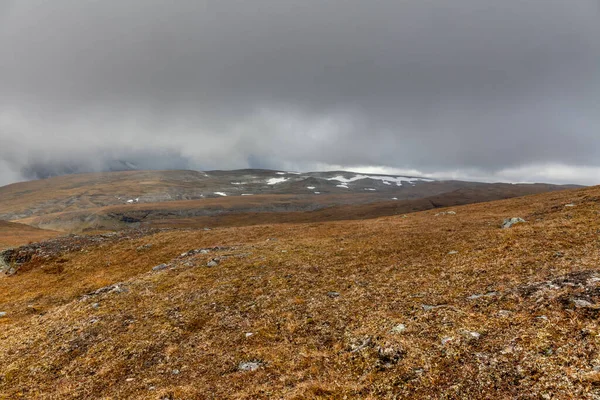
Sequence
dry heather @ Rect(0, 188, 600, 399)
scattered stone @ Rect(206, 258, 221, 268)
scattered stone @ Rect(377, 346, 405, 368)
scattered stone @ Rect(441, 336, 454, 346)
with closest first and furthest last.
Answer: dry heather @ Rect(0, 188, 600, 399)
scattered stone @ Rect(377, 346, 405, 368)
scattered stone @ Rect(441, 336, 454, 346)
scattered stone @ Rect(206, 258, 221, 268)

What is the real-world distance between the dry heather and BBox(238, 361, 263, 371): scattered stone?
0.12 meters

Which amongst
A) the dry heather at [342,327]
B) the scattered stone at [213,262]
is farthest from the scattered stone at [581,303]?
the scattered stone at [213,262]

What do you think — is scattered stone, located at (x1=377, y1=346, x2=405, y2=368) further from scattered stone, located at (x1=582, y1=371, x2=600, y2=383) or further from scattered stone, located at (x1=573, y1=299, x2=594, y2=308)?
scattered stone, located at (x1=573, y1=299, x2=594, y2=308)

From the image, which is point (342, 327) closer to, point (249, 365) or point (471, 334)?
point (249, 365)

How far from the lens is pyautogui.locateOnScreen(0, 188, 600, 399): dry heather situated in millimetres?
9602

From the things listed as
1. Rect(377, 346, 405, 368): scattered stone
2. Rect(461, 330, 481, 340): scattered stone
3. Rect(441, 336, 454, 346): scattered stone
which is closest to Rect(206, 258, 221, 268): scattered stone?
Rect(377, 346, 405, 368): scattered stone

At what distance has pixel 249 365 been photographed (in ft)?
40.4

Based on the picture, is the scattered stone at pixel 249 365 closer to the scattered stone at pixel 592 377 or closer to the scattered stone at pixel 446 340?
the scattered stone at pixel 446 340

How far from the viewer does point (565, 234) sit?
861 inches

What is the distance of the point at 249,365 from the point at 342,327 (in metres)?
4.72

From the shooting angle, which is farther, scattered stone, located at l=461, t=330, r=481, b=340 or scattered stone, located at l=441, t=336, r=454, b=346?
scattered stone, located at l=441, t=336, r=454, b=346

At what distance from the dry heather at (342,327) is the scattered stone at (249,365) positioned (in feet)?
0.38

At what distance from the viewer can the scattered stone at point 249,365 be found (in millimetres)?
12098

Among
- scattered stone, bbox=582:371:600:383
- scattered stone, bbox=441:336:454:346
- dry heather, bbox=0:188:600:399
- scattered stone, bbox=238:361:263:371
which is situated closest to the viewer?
scattered stone, bbox=582:371:600:383
